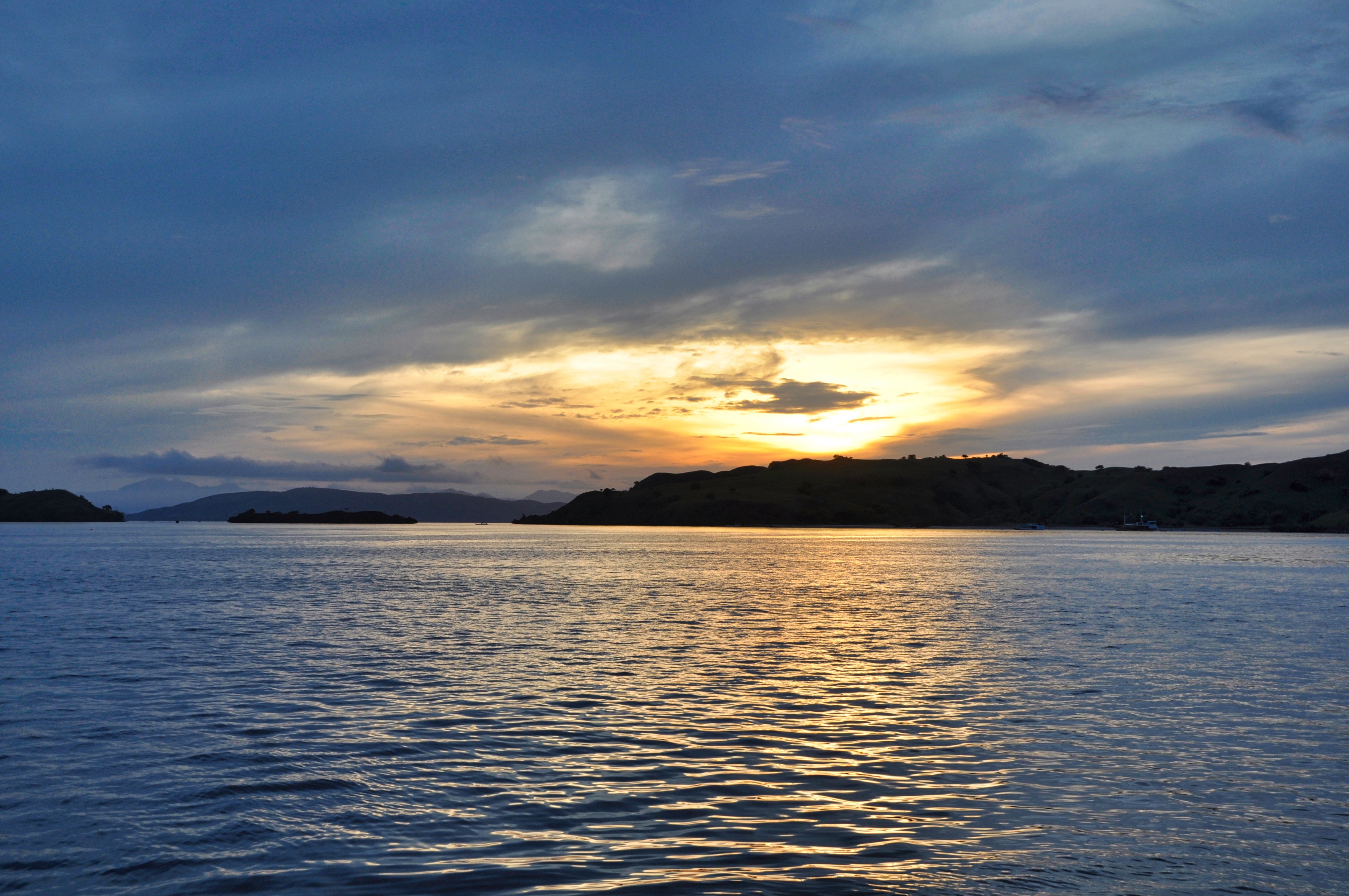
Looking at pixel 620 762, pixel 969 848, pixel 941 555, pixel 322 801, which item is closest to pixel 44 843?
pixel 322 801

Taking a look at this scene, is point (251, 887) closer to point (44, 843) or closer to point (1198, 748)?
point (44, 843)

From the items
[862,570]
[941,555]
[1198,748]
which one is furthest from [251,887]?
[941,555]

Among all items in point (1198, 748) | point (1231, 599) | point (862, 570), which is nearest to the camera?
point (1198, 748)

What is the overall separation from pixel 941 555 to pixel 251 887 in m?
146

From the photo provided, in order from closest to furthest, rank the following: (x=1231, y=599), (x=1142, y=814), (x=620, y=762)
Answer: (x=1142, y=814)
(x=620, y=762)
(x=1231, y=599)

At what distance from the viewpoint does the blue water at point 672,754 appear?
13742 millimetres

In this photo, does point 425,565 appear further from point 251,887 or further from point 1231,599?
point 251,887

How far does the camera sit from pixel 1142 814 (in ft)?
53.5

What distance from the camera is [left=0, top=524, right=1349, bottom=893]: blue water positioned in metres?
13.7

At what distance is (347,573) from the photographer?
9750 centimetres

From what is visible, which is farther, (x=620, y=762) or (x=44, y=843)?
(x=620, y=762)

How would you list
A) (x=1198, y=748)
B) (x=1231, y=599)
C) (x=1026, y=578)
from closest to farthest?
(x=1198, y=748) → (x=1231, y=599) → (x=1026, y=578)

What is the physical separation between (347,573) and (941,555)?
96.5m

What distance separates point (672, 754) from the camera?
20.4m
